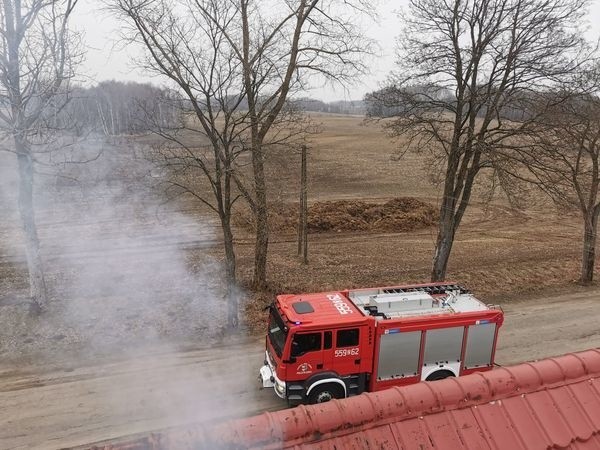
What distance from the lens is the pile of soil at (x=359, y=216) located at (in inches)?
974

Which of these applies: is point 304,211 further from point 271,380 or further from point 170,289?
point 271,380

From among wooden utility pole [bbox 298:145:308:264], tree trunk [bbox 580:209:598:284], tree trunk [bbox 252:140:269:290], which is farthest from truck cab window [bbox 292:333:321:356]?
tree trunk [bbox 580:209:598:284]

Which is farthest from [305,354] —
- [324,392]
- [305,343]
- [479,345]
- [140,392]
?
[479,345]

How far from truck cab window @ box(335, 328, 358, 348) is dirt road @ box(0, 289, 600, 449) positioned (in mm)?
2103

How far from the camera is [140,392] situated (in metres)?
11.1

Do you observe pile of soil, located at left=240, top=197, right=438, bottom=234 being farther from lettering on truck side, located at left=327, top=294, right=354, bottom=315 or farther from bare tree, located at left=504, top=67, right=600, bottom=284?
lettering on truck side, located at left=327, top=294, right=354, bottom=315

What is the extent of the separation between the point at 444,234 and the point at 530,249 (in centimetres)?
849

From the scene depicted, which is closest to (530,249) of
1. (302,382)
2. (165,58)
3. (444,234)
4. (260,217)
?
(444,234)

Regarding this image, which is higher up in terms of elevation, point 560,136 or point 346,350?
point 560,136

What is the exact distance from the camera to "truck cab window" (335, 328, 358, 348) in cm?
1018

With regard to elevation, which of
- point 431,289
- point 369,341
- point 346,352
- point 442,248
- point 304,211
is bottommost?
point 346,352

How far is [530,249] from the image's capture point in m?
22.4

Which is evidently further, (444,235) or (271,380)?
(444,235)

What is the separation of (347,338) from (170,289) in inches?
321
